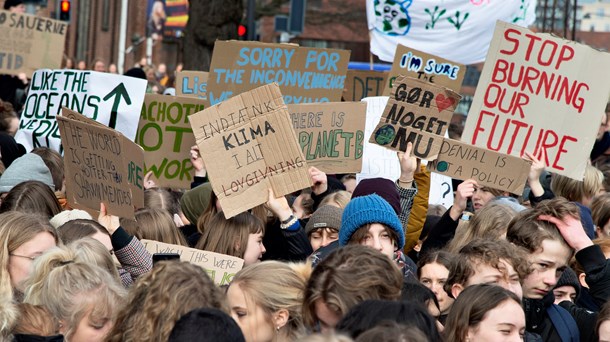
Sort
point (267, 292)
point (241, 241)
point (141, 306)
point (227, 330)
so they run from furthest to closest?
point (241, 241), point (267, 292), point (141, 306), point (227, 330)

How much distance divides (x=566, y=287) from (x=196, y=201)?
270cm

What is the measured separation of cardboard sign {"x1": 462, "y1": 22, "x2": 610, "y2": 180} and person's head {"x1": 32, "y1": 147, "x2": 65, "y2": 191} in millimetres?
2768

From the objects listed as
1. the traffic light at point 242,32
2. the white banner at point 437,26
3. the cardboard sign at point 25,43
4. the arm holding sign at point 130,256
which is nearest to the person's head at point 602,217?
the arm holding sign at point 130,256

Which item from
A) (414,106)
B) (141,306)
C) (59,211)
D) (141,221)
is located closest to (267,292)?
(141,306)

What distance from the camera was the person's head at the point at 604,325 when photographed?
214 inches

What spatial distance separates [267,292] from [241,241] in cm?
190

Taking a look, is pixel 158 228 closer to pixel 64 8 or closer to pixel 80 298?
pixel 80 298

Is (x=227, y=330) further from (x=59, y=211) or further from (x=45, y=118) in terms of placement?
(x=45, y=118)

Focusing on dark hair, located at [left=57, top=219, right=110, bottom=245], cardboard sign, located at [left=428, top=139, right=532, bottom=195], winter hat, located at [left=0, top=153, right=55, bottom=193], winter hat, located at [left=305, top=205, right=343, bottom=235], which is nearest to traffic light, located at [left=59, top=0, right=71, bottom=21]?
winter hat, located at [left=0, top=153, right=55, bottom=193]

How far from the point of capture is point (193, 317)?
3619mm

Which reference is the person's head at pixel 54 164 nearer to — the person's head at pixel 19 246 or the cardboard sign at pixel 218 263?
the cardboard sign at pixel 218 263

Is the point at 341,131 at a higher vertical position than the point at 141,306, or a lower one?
lower

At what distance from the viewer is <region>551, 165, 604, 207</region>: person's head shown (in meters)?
8.92

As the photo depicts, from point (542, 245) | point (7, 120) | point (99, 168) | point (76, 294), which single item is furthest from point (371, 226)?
point (7, 120)
